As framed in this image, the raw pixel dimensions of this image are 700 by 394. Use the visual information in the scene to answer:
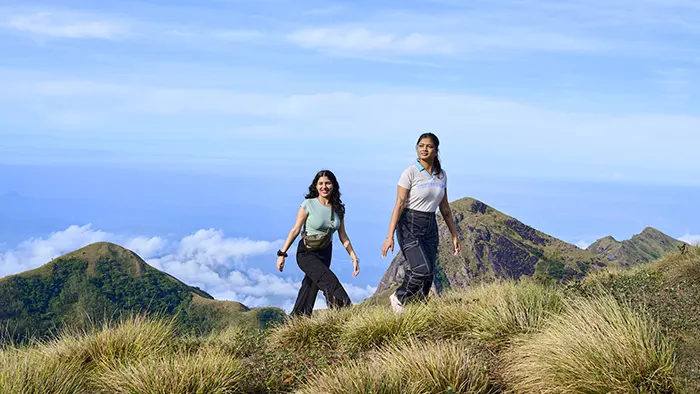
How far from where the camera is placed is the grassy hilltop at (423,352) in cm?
571

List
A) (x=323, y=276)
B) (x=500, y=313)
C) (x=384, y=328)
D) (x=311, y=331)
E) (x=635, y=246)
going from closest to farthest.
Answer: (x=500, y=313) < (x=384, y=328) < (x=311, y=331) < (x=323, y=276) < (x=635, y=246)

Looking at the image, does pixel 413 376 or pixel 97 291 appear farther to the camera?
pixel 97 291

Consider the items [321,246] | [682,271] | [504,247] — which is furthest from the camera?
[504,247]

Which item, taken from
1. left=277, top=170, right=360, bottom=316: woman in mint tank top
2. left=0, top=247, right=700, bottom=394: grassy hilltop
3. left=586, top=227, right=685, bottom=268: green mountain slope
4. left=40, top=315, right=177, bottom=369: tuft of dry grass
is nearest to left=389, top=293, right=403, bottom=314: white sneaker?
left=0, top=247, right=700, bottom=394: grassy hilltop

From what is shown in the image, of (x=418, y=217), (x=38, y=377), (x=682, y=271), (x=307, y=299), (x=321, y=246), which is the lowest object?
(x=38, y=377)

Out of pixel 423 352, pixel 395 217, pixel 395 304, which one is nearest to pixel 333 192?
pixel 395 217

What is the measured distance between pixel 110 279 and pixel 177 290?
14736 mm

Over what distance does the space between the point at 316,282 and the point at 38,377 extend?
3.81m

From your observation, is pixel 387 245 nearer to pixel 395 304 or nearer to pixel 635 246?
pixel 395 304

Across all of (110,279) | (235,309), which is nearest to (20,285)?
(110,279)

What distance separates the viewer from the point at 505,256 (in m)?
136

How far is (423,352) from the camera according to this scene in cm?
618

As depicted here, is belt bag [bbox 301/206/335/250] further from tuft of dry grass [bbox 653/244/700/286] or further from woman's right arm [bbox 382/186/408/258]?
tuft of dry grass [bbox 653/244/700/286]

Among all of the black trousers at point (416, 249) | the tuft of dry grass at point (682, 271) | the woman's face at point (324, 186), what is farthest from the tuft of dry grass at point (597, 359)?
the tuft of dry grass at point (682, 271)
